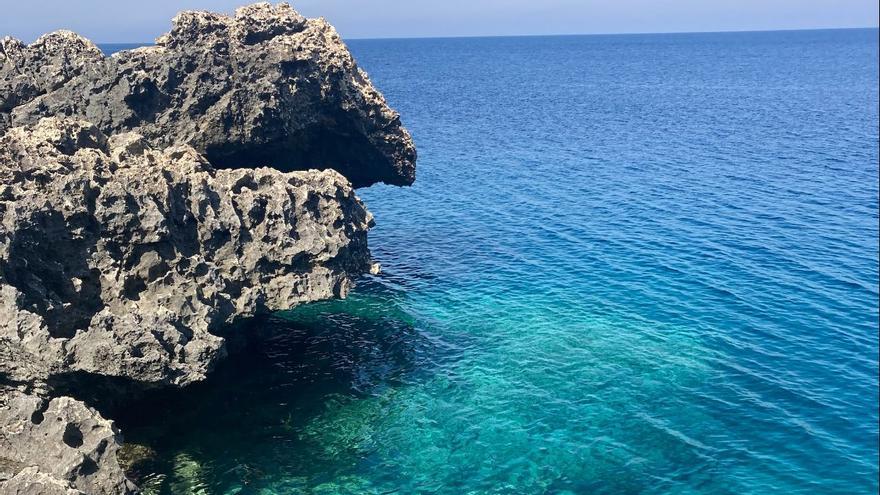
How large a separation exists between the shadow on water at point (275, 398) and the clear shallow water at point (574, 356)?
0.12m

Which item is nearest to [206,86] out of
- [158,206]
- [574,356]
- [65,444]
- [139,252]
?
[158,206]

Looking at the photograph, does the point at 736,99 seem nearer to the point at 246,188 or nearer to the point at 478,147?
the point at 478,147

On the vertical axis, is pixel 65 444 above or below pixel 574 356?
above

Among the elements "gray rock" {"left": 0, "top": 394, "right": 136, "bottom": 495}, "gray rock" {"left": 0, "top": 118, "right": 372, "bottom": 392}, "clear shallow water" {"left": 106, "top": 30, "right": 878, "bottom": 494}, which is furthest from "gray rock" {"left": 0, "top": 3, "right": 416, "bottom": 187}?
"gray rock" {"left": 0, "top": 394, "right": 136, "bottom": 495}

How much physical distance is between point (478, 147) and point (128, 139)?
65169mm

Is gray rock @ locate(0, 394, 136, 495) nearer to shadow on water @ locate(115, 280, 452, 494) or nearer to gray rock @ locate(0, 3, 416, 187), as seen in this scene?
shadow on water @ locate(115, 280, 452, 494)

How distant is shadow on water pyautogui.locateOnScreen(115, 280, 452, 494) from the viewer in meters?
27.7

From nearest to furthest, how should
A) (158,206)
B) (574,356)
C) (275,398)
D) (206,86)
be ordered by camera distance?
1. (158,206)
2. (275,398)
3. (574,356)
4. (206,86)

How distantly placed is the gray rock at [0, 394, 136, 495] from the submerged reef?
0.05m

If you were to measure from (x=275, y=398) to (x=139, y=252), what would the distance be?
9539mm

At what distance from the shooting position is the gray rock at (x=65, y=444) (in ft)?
73.6

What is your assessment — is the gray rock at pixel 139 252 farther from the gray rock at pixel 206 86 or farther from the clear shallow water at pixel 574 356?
the gray rock at pixel 206 86

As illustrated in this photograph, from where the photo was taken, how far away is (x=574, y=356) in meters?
37.8

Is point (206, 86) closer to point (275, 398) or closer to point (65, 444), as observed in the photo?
point (275, 398)
